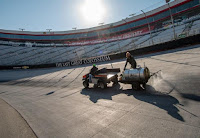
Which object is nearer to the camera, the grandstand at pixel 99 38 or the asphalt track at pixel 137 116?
the asphalt track at pixel 137 116

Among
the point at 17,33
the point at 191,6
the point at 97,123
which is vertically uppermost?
the point at 17,33

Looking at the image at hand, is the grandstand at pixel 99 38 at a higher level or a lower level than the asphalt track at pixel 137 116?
higher

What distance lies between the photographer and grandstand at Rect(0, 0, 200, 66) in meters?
29.4

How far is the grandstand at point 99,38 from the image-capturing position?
29.4 metres

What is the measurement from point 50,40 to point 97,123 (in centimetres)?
5144

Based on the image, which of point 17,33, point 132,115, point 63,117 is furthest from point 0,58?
point 132,115

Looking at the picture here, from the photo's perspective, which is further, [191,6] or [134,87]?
[191,6]

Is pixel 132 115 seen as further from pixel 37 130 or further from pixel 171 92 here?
pixel 37 130

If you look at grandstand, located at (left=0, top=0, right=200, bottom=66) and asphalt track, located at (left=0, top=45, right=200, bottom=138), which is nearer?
asphalt track, located at (left=0, top=45, right=200, bottom=138)

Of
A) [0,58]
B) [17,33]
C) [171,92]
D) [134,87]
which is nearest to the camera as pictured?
[171,92]

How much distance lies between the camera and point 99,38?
48.6 metres

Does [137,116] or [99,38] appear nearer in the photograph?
[137,116]

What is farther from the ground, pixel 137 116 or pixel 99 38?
pixel 99 38

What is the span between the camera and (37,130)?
13.0ft
